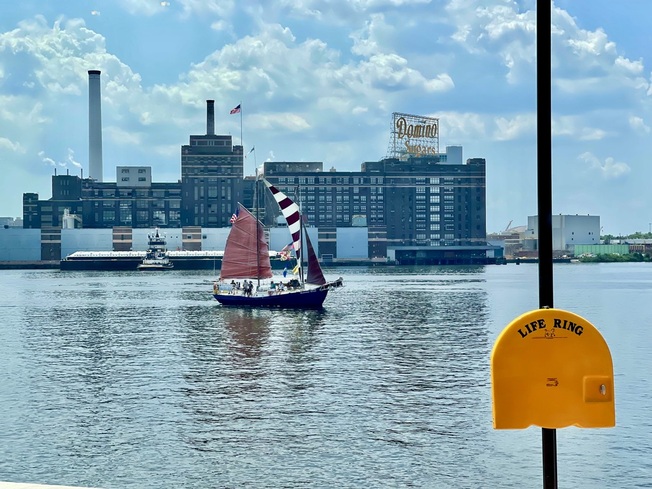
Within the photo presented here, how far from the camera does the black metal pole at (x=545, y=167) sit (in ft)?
27.9

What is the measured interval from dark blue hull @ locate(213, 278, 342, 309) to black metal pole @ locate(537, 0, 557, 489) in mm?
→ 95306

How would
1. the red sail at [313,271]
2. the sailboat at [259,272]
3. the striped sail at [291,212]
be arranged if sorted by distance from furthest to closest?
the sailboat at [259,272]
the red sail at [313,271]
the striped sail at [291,212]

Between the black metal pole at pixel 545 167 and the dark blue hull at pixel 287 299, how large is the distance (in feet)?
313

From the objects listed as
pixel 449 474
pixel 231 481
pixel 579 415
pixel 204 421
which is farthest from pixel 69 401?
pixel 579 415

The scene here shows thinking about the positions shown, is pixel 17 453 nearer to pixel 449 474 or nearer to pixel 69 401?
pixel 69 401

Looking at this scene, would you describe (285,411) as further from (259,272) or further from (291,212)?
(259,272)

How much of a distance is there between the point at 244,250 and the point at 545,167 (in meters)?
101

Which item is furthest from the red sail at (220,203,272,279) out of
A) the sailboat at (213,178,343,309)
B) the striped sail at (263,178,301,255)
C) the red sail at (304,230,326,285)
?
the red sail at (304,230,326,285)

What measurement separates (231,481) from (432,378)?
2424 centimetres

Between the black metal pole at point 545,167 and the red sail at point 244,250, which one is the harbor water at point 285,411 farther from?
the red sail at point 244,250

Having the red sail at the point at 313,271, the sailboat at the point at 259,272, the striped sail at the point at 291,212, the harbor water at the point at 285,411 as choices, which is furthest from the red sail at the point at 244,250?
the harbor water at the point at 285,411

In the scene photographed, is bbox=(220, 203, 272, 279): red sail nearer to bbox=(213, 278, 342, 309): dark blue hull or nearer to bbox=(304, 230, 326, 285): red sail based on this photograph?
bbox=(213, 278, 342, 309): dark blue hull

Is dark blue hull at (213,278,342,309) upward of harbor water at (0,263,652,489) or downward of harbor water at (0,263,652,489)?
upward

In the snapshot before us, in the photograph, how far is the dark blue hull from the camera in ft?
351
